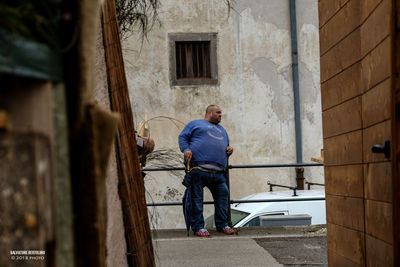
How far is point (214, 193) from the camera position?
782 centimetres

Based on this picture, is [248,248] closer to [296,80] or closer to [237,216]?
[237,216]

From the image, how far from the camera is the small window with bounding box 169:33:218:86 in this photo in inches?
559

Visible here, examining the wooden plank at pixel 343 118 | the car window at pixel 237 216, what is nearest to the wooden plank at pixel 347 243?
the wooden plank at pixel 343 118

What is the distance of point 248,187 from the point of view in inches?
566

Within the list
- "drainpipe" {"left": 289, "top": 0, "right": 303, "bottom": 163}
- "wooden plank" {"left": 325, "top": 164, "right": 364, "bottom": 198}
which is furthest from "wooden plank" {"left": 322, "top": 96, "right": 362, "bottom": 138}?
"drainpipe" {"left": 289, "top": 0, "right": 303, "bottom": 163}

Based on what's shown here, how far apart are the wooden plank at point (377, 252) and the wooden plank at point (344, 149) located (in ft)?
1.58

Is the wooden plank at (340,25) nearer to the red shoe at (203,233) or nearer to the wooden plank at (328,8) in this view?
A: the wooden plank at (328,8)

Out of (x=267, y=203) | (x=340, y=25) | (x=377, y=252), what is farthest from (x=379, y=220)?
(x=267, y=203)

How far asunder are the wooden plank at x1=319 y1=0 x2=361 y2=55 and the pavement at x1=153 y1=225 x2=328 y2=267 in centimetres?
203

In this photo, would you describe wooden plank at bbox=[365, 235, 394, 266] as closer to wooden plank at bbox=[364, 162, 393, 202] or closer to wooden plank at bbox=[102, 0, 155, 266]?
wooden plank at bbox=[364, 162, 393, 202]

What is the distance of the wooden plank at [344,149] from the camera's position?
3.72 meters

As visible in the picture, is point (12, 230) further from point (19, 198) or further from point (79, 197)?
point (79, 197)

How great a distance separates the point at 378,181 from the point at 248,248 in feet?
11.2

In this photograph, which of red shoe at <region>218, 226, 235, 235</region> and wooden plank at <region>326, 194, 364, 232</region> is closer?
wooden plank at <region>326, 194, 364, 232</region>
